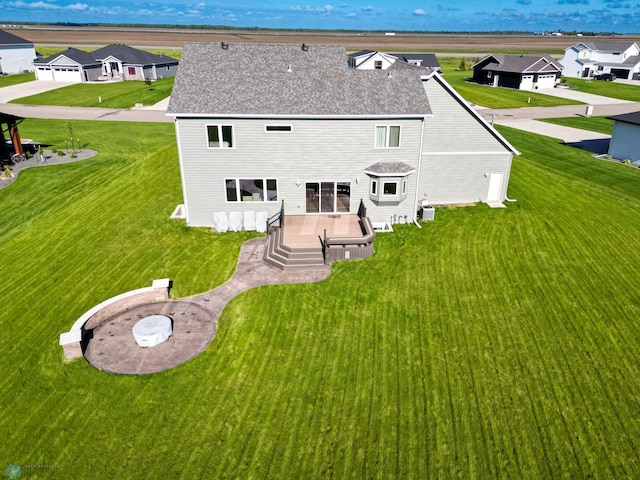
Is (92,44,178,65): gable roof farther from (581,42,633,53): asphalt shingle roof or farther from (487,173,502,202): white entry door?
(581,42,633,53): asphalt shingle roof

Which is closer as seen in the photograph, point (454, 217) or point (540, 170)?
point (454, 217)

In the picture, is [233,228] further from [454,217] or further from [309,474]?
[309,474]

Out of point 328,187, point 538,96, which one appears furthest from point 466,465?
point 538,96

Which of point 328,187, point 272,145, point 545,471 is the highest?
point 272,145

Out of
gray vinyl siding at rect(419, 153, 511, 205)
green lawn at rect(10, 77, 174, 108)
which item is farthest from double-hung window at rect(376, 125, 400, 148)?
green lawn at rect(10, 77, 174, 108)

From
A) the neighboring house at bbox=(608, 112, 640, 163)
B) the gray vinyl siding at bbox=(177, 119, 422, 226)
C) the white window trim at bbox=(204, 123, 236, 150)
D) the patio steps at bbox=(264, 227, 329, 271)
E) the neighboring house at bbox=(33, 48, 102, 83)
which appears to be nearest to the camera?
the patio steps at bbox=(264, 227, 329, 271)

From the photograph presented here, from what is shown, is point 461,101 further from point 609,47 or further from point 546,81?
point 609,47

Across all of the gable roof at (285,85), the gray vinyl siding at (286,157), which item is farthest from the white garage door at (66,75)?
the gray vinyl siding at (286,157)
